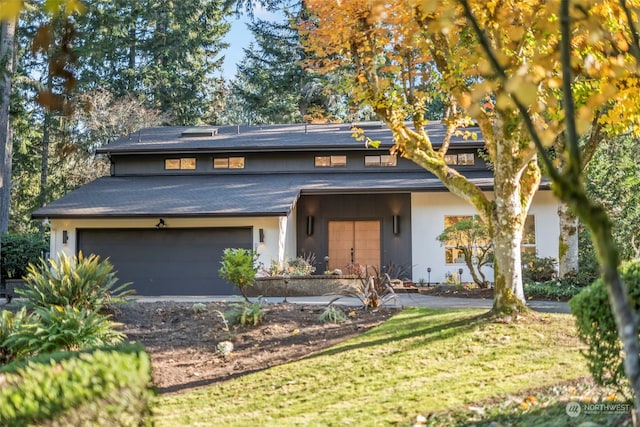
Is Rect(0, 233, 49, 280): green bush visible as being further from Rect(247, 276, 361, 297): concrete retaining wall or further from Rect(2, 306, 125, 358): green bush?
Rect(2, 306, 125, 358): green bush

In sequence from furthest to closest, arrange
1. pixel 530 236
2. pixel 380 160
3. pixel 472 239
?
pixel 380 160
pixel 530 236
pixel 472 239

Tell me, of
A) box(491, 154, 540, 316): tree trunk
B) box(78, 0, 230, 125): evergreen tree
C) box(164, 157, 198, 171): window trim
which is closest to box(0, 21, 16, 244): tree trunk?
box(164, 157, 198, 171): window trim

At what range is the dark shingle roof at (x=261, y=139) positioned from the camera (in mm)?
18609

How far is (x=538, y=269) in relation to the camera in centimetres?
1388

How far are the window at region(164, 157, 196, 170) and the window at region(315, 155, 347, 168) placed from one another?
4207mm

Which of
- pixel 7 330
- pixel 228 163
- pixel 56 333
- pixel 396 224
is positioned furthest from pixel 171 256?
pixel 56 333

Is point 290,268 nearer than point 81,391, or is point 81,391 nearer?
point 81,391

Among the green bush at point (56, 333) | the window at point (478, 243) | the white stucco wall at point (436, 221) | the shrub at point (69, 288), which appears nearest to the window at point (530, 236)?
the window at point (478, 243)

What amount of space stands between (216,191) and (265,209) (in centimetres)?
262

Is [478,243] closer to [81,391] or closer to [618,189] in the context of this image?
[618,189]

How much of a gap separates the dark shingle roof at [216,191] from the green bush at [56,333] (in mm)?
7858

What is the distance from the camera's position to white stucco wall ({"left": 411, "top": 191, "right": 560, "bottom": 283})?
16266mm

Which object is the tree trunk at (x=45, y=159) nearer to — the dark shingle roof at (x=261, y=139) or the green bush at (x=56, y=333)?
the dark shingle roof at (x=261, y=139)

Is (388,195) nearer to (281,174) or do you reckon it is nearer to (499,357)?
(281,174)
